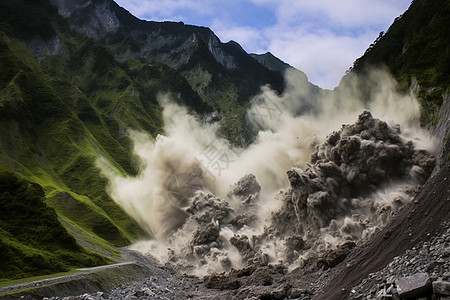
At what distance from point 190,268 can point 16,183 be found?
3298 cm

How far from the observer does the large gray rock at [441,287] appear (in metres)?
13.1

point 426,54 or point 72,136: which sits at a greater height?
point 72,136

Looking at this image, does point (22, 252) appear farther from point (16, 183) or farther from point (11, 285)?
point (16, 183)

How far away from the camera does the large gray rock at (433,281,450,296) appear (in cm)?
1314

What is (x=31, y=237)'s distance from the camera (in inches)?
1672

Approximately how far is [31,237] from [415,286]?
139 ft

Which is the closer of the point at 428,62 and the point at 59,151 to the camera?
the point at 428,62

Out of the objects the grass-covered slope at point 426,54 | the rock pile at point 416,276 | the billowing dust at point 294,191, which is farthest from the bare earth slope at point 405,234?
the grass-covered slope at point 426,54

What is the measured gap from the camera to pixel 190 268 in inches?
2552

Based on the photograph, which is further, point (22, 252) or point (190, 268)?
point (190, 268)

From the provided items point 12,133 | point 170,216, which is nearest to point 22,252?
point 170,216

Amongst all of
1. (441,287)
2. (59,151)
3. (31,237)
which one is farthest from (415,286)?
(59,151)

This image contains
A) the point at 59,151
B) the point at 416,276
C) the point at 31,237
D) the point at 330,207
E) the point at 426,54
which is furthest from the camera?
the point at 59,151

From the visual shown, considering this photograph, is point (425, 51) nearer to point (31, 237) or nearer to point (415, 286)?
point (415, 286)
